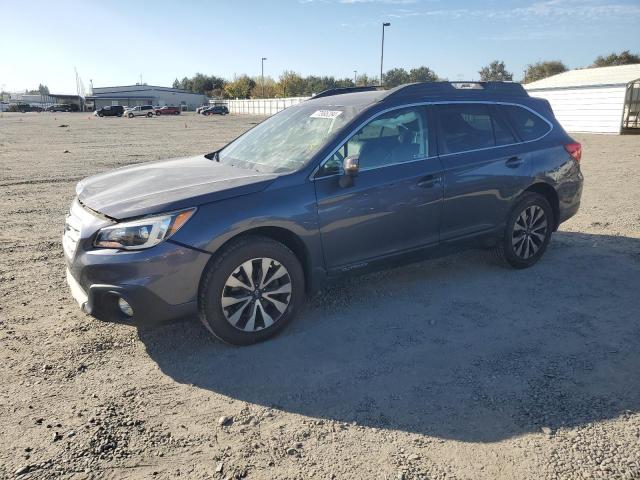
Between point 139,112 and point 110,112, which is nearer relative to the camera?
point 110,112

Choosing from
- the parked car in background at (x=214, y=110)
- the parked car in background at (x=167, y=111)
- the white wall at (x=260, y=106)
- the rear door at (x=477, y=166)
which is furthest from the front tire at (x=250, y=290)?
the parked car in background at (x=214, y=110)

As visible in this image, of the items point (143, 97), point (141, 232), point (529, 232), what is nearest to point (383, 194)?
point (141, 232)

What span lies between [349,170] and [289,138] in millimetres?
917

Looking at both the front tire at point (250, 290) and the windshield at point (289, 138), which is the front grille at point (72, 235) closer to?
the front tire at point (250, 290)

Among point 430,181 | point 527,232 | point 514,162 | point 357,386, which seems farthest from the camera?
point 527,232

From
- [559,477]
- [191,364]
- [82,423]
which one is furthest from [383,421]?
[82,423]

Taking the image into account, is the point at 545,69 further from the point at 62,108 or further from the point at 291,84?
the point at 62,108

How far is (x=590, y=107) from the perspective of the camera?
24656mm

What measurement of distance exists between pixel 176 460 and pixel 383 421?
1.17m

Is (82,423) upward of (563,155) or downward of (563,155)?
downward

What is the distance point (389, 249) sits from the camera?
440cm

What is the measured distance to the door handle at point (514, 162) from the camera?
507cm

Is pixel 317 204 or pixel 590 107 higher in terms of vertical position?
pixel 590 107

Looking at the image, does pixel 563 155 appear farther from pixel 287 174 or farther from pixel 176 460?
pixel 176 460
